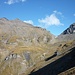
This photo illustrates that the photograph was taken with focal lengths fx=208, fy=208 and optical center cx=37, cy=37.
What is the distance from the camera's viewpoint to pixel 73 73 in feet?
263

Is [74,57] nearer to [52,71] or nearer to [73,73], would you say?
[52,71]

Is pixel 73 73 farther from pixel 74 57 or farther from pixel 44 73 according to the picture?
pixel 44 73

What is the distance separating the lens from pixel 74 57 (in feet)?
526

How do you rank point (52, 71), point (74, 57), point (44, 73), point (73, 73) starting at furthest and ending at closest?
point (44, 73) → point (52, 71) → point (74, 57) → point (73, 73)

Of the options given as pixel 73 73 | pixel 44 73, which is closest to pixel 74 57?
pixel 44 73

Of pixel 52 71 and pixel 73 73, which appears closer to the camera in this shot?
pixel 73 73

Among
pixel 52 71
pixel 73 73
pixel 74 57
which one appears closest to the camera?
pixel 73 73

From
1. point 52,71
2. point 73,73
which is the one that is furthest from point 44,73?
point 73,73

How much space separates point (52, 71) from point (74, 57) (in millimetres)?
27076

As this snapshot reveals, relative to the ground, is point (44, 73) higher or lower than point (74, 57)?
lower

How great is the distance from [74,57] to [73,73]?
81.5 meters

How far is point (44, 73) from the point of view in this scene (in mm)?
193750

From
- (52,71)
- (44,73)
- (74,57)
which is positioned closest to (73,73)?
(74,57)

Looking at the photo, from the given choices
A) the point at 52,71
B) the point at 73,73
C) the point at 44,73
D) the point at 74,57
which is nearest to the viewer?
the point at 73,73
